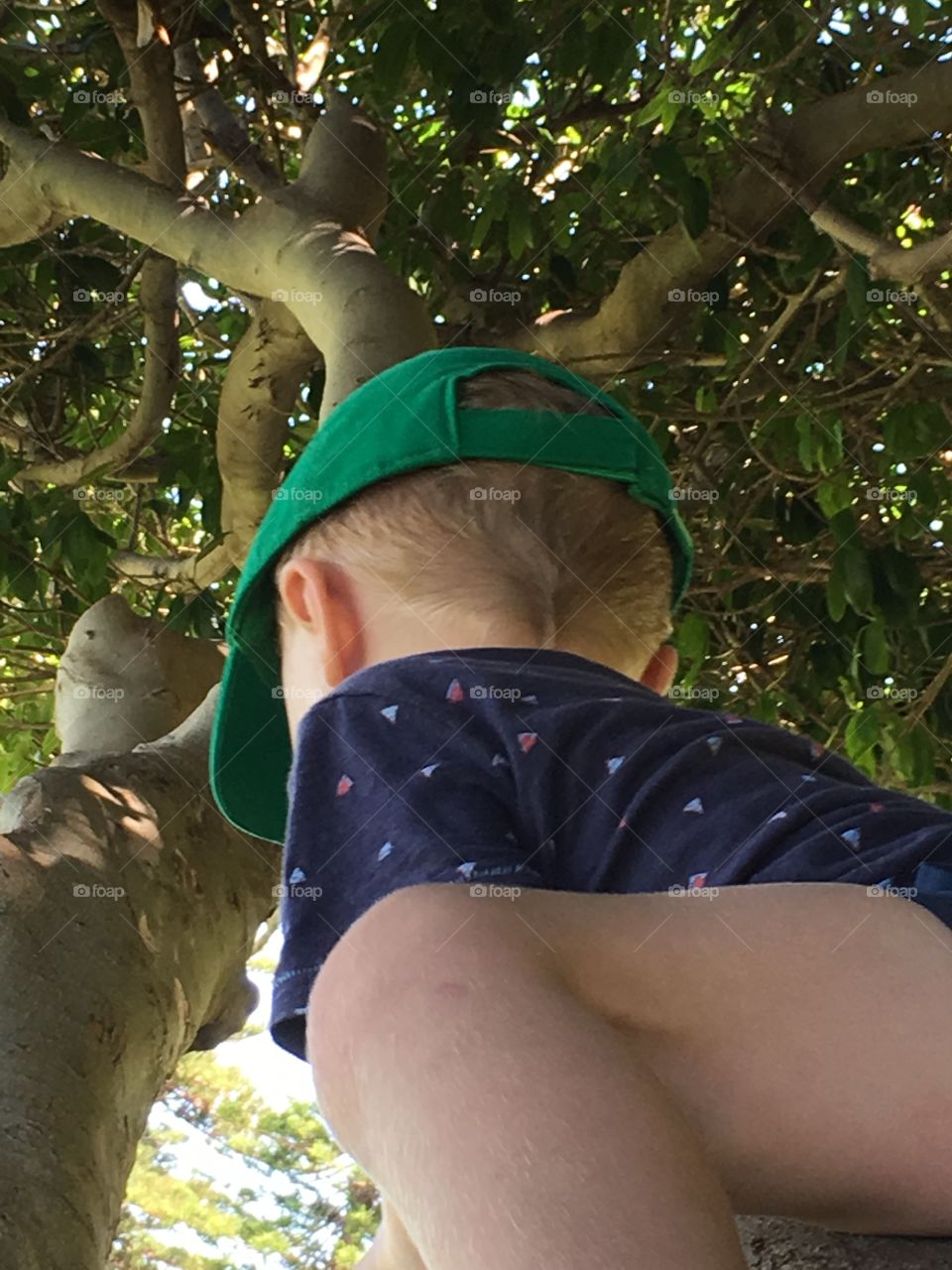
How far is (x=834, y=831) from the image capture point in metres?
0.83

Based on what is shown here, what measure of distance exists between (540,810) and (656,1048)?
17cm

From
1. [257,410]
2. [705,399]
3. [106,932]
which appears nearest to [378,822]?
[106,932]

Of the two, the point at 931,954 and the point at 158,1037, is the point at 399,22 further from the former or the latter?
the point at 931,954

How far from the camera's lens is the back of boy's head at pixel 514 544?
3.56 ft

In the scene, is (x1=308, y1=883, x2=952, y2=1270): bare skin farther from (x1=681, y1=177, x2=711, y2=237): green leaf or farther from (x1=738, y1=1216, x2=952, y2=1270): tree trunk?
(x1=681, y1=177, x2=711, y2=237): green leaf

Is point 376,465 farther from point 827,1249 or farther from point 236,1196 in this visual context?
point 236,1196

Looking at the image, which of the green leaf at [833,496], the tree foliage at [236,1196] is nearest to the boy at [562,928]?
the green leaf at [833,496]

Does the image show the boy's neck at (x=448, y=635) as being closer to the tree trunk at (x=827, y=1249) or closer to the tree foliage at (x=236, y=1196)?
the tree trunk at (x=827, y=1249)

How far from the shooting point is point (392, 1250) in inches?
42.5

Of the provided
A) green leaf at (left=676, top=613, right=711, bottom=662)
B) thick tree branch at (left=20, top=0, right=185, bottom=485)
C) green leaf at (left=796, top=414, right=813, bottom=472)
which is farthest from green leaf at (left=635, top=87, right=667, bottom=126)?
green leaf at (left=676, top=613, right=711, bottom=662)

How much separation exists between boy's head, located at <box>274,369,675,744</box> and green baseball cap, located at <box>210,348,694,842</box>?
15 mm

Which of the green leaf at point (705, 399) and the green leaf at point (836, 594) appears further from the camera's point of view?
the green leaf at point (705, 399)

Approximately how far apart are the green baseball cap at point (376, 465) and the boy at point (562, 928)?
0.01 meters

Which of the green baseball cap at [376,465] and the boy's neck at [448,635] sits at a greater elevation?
the green baseball cap at [376,465]
